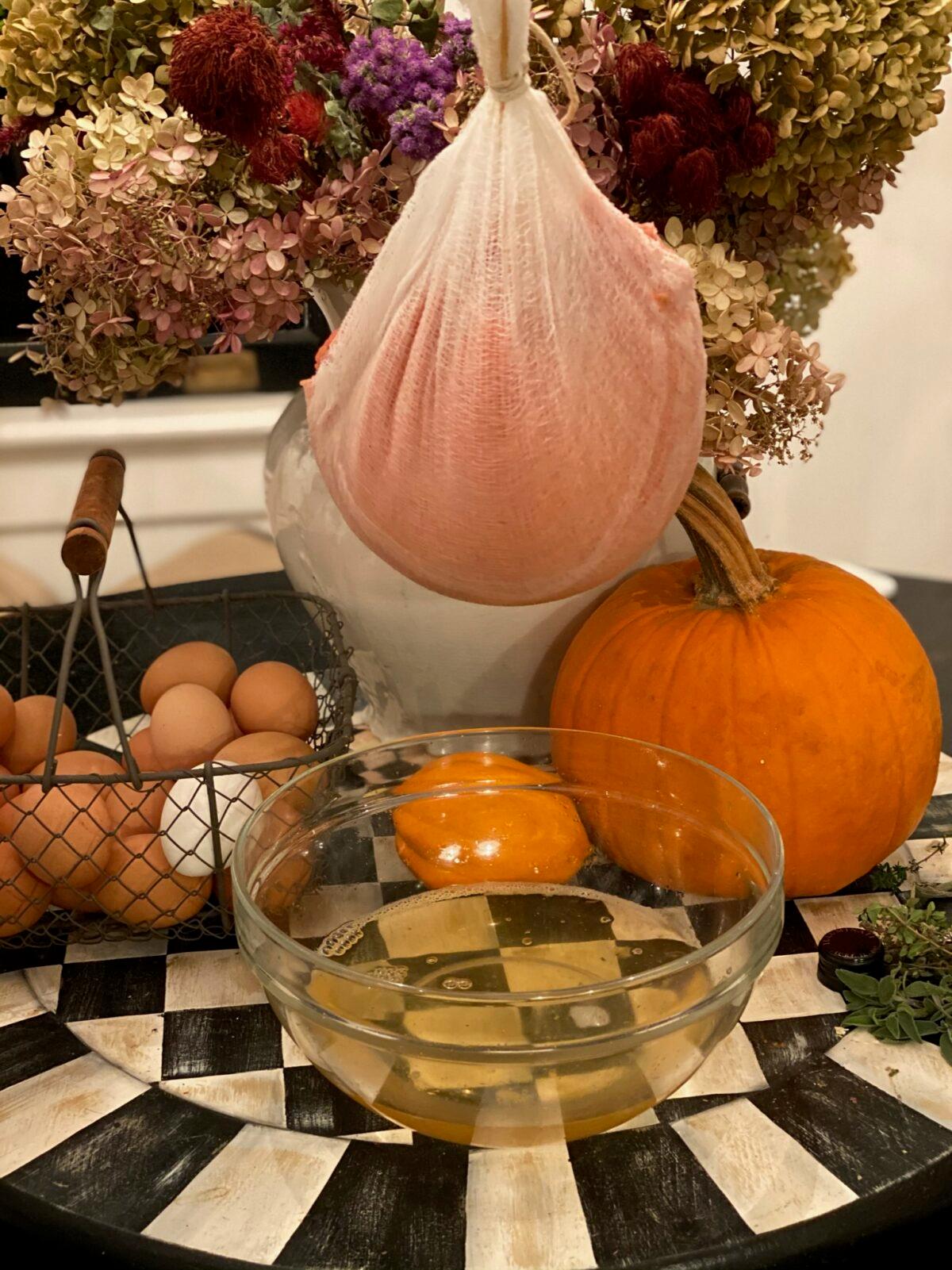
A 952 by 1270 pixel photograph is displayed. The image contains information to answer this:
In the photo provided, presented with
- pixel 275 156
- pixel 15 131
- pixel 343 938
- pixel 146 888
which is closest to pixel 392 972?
pixel 343 938

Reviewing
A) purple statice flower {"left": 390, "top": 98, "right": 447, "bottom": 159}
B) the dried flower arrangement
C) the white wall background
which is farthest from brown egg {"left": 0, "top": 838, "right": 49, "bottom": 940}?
the white wall background

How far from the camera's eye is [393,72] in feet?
1.90

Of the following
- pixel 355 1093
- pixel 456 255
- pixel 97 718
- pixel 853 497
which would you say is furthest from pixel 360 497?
pixel 853 497

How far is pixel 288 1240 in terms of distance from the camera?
438mm

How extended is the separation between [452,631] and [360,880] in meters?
0.17

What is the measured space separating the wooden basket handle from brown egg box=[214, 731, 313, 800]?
0.36 ft

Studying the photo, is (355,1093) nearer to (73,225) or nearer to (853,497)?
(73,225)

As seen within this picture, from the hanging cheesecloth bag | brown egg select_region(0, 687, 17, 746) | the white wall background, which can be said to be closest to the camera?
the hanging cheesecloth bag

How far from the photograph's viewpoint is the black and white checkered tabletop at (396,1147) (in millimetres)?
440

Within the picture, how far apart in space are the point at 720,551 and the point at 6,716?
0.36m

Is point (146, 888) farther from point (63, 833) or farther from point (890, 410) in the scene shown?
point (890, 410)

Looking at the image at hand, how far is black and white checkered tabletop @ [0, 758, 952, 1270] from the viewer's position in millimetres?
440

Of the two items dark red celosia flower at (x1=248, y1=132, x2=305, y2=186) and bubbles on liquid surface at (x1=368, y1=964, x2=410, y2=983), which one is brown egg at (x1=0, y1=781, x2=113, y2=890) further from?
dark red celosia flower at (x1=248, y1=132, x2=305, y2=186)

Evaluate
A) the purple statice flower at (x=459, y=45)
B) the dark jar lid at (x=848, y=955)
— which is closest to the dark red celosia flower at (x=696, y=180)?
the purple statice flower at (x=459, y=45)
